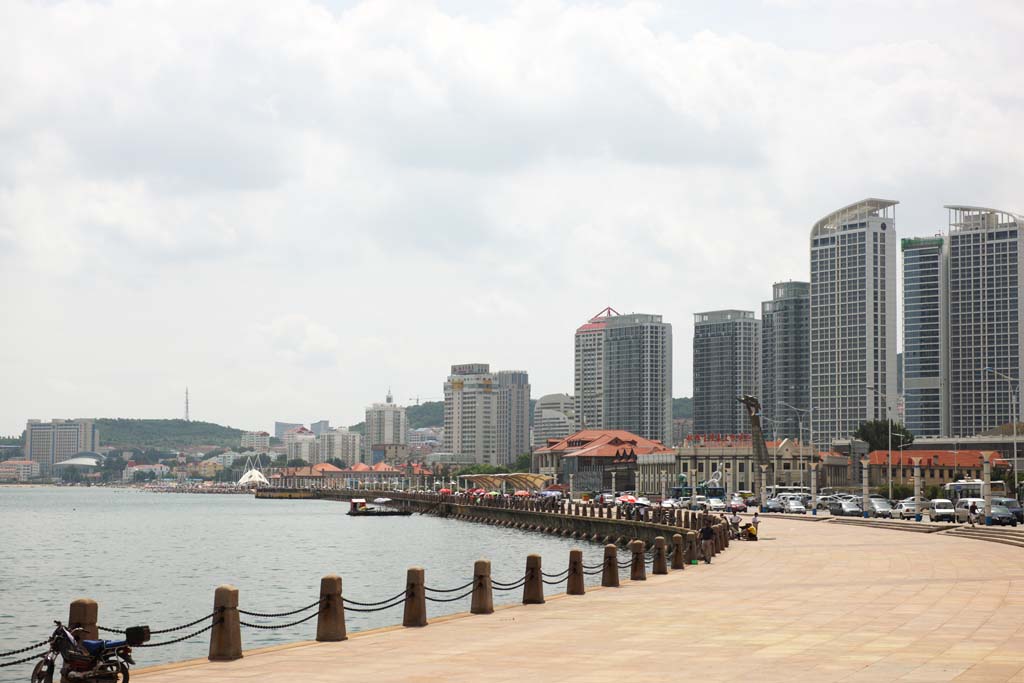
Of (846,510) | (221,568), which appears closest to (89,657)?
(221,568)

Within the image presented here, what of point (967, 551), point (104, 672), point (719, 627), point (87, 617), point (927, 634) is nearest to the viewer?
point (104, 672)

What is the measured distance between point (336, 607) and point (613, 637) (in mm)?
5665

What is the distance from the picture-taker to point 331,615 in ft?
79.3

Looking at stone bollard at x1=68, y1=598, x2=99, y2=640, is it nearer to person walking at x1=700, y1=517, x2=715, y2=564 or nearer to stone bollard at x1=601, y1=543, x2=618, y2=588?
stone bollard at x1=601, y1=543, x2=618, y2=588

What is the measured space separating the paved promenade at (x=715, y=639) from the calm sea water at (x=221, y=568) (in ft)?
58.8

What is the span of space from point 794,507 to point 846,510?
44.4ft

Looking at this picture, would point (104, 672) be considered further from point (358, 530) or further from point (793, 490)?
point (793, 490)

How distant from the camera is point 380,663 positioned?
20.8 m

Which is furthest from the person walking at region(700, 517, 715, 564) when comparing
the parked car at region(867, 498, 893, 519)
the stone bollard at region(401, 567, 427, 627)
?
the parked car at region(867, 498, 893, 519)

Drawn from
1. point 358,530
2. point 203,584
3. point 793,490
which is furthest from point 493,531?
point 203,584

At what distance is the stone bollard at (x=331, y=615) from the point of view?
78.8 ft

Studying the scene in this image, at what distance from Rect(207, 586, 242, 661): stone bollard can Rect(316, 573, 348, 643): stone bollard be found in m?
2.32

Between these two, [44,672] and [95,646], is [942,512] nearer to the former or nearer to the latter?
[44,672]

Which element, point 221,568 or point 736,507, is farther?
point 736,507
